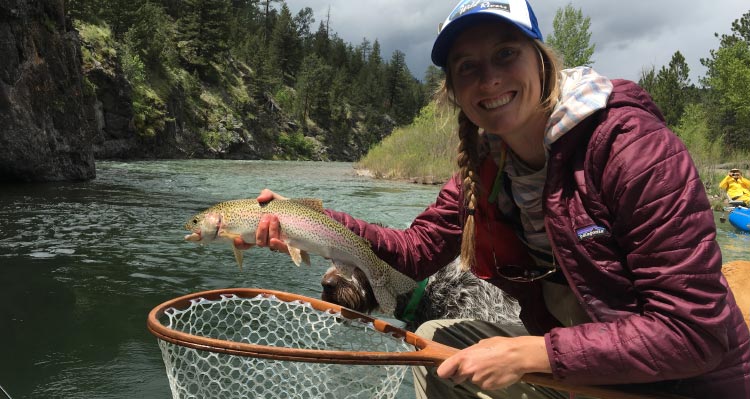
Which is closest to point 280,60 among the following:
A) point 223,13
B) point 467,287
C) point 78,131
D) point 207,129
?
point 223,13

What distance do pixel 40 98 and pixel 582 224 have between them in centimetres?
1649

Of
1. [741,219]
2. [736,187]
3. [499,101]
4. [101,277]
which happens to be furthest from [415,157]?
[499,101]

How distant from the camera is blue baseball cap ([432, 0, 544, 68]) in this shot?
6.70 ft

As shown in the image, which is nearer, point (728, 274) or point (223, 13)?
point (728, 274)

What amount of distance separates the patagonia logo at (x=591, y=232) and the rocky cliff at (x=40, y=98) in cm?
1485

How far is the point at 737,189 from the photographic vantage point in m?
15.9

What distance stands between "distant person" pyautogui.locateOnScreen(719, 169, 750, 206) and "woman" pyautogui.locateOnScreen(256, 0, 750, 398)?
52.9ft

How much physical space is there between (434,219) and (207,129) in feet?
146

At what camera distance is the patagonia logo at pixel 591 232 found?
72.3 inches

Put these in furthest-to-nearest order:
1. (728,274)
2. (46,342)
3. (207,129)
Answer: (207,129)
(728,274)
(46,342)

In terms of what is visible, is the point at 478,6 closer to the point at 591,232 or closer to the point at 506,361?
the point at 591,232

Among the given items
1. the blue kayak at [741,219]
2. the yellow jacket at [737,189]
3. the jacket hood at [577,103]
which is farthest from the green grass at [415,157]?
the jacket hood at [577,103]

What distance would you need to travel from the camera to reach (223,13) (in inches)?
2140

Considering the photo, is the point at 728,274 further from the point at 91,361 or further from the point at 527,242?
the point at 91,361
